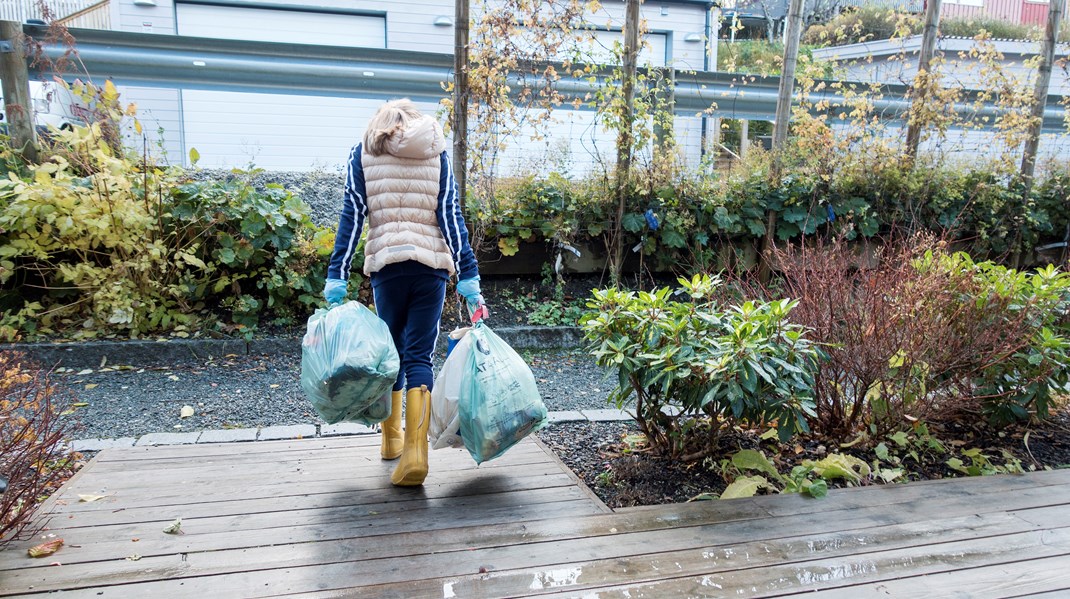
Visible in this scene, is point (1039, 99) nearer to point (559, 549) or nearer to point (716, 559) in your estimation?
point (716, 559)

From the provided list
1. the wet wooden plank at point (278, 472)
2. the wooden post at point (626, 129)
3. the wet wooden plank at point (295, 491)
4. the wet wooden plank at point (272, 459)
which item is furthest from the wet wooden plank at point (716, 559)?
the wooden post at point (626, 129)

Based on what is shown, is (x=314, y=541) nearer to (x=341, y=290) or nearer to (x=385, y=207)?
(x=341, y=290)

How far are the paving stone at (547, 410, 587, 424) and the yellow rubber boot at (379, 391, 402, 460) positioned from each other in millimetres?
1010

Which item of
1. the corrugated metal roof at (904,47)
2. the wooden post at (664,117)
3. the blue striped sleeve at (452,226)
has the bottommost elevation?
the blue striped sleeve at (452,226)

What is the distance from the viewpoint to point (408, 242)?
9.73ft

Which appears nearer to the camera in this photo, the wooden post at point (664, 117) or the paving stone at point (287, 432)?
the paving stone at point (287, 432)

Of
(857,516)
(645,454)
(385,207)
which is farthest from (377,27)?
(857,516)

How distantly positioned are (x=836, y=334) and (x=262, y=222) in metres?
4.18

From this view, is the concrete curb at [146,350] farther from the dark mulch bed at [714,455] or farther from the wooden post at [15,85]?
the wooden post at [15,85]

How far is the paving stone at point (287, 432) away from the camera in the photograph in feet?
12.0

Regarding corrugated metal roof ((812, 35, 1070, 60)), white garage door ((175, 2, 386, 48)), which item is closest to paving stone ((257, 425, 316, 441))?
corrugated metal roof ((812, 35, 1070, 60))

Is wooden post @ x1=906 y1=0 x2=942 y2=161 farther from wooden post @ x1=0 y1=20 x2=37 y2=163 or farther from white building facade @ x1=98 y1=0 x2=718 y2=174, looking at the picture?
wooden post @ x1=0 y1=20 x2=37 y2=163

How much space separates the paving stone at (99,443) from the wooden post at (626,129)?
3.85m

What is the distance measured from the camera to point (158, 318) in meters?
5.18
